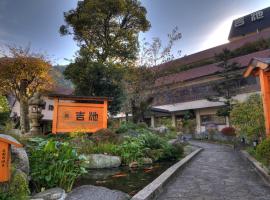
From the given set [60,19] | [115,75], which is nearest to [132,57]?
[115,75]

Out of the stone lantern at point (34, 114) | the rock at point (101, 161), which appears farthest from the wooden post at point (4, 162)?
the stone lantern at point (34, 114)

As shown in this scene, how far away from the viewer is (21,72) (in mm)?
18516

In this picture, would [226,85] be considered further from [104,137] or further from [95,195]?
[95,195]

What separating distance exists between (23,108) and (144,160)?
11.5 meters

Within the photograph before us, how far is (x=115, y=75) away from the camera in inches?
663

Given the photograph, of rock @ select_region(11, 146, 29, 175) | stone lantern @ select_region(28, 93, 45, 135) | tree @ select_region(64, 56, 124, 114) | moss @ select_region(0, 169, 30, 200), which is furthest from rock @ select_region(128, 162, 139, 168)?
tree @ select_region(64, 56, 124, 114)

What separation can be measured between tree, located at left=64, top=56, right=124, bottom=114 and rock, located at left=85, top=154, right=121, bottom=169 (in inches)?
365

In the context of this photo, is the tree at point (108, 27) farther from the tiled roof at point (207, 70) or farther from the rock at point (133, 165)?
the rock at point (133, 165)

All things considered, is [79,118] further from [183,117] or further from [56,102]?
[183,117]

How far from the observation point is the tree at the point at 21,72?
60.0 feet

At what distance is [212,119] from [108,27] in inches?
619

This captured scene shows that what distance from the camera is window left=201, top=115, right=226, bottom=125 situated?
25656 millimetres

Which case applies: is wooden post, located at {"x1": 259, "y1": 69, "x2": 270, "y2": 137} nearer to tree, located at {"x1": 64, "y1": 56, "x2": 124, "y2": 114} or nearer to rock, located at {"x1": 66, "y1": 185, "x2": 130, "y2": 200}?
rock, located at {"x1": 66, "y1": 185, "x2": 130, "y2": 200}

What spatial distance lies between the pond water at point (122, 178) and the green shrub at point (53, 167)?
1.88 ft
